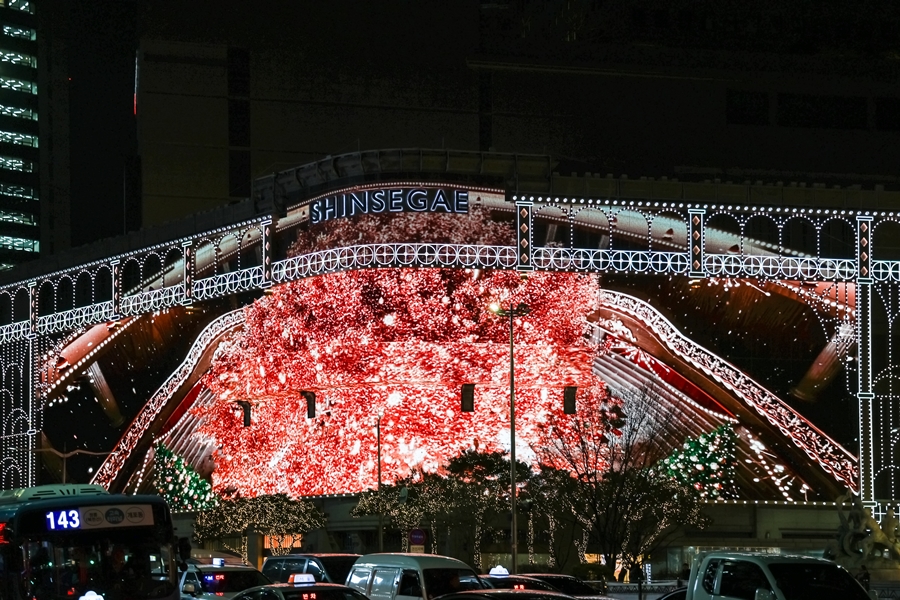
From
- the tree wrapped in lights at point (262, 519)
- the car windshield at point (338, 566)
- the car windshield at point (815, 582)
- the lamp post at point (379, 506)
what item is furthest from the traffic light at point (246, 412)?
the car windshield at point (815, 582)

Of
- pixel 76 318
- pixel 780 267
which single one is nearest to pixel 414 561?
pixel 780 267

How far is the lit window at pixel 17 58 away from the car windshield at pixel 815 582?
15406 cm

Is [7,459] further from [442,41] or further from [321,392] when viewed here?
[442,41]

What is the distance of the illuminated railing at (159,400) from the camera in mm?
73625

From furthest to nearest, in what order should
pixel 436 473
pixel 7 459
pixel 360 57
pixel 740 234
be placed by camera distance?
pixel 360 57, pixel 7 459, pixel 740 234, pixel 436 473

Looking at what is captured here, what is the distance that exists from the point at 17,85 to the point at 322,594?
151 m

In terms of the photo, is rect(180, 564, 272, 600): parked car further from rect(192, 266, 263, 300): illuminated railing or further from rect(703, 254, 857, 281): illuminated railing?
rect(703, 254, 857, 281): illuminated railing

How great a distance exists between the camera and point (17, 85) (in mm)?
167750

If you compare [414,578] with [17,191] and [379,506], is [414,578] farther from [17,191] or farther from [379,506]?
[17,191]

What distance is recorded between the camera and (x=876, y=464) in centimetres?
7012

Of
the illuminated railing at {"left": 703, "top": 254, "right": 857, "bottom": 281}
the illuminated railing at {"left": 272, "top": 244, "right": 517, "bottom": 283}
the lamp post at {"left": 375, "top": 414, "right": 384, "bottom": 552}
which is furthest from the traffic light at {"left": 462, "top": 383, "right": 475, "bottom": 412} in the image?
the illuminated railing at {"left": 703, "top": 254, "right": 857, "bottom": 281}

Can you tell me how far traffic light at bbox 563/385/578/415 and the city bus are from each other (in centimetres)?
4252

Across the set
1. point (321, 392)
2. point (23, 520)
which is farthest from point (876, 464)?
point (23, 520)

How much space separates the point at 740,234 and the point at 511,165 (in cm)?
1063
